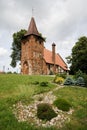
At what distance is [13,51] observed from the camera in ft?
201

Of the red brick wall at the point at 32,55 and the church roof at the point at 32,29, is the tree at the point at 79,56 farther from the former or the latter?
the church roof at the point at 32,29

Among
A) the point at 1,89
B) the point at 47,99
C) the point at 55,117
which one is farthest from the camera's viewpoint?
the point at 1,89

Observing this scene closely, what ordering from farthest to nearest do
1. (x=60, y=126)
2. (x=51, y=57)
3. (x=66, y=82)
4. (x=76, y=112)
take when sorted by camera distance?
(x=51, y=57), (x=66, y=82), (x=76, y=112), (x=60, y=126)

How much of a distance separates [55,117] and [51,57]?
4728cm

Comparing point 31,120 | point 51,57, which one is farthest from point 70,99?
point 51,57

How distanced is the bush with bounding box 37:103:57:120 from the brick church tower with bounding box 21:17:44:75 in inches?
1437

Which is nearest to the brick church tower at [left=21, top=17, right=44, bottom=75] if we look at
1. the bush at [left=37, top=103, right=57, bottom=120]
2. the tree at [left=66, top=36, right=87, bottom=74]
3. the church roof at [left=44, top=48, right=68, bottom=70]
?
the church roof at [left=44, top=48, right=68, bottom=70]

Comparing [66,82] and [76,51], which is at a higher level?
[76,51]

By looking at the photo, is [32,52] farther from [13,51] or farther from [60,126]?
[60,126]

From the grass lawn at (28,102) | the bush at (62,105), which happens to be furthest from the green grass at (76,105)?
the bush at (62,105)

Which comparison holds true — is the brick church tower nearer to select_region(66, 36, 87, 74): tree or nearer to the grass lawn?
select_region(66, 36, 87, 74): tree

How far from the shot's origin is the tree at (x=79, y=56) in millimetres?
49688

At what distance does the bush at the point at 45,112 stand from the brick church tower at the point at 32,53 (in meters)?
36.5

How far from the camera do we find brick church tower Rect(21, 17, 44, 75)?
51.3 meters
